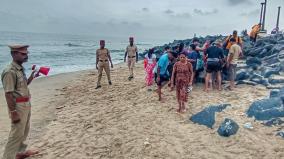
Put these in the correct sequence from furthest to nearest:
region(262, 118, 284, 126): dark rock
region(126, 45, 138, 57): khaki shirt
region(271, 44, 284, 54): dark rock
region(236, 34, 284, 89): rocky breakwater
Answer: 1. region(271, 44, 284, 54): dark rock
2. region(126, 45, 138, 57): khaki shirt
3. region(236, 34, 284, 89): rocky breakwater
4. region(262, 118, 284, 126): dark rock

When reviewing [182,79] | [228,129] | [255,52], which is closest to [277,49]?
[255,52]

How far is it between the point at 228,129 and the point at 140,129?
197cm

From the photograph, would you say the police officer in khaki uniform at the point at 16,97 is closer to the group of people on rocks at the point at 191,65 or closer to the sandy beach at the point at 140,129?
the sandy beach at the point at 140,129

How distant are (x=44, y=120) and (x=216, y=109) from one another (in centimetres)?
477

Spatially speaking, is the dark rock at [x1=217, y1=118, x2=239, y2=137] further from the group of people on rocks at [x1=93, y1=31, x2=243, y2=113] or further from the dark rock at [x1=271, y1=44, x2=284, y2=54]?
the dark rock at [x1=271, y1=44, x2=284, y2=54]

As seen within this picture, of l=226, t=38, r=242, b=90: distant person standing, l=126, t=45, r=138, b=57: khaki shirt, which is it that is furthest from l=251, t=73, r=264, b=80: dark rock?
l=126, t=45, r=138, b=57: khaki shirt

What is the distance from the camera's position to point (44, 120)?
816 centimetres

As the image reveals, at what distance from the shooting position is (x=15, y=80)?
4.76 meters

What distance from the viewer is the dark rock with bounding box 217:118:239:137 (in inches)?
234

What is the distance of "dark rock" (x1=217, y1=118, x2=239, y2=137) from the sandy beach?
114 millimetres

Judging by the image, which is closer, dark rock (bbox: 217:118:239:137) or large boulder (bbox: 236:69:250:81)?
dark rock (bbox: 217:118:239:137)

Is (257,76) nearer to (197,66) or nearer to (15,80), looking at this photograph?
(197,66)

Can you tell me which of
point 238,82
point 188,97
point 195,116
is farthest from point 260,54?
point 195,116

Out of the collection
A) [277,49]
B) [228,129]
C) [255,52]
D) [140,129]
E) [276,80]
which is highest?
[277,49]
